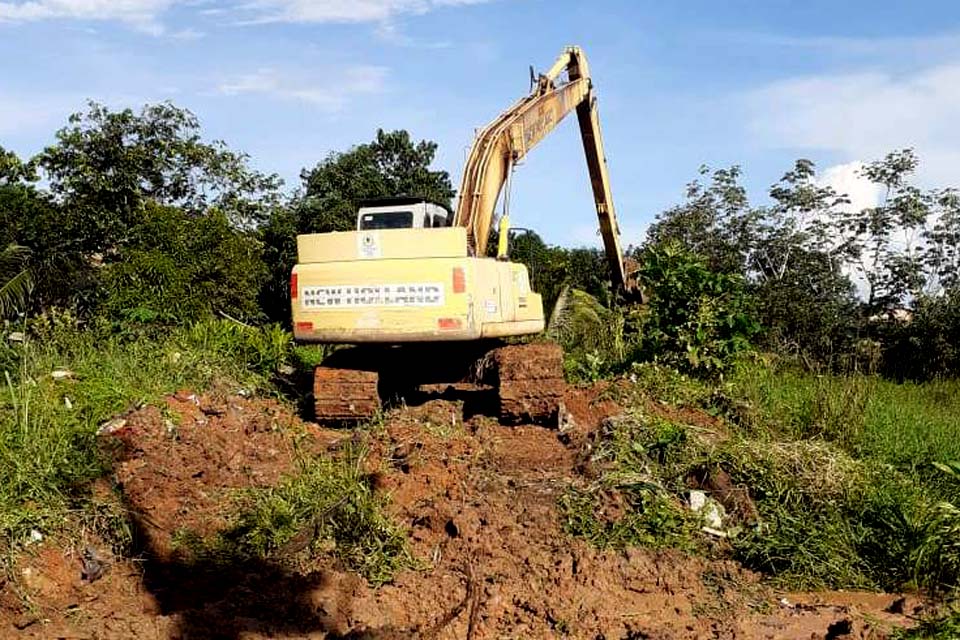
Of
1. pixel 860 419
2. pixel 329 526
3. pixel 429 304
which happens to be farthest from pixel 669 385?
pixel 329 526

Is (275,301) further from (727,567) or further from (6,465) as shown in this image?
(727,567)

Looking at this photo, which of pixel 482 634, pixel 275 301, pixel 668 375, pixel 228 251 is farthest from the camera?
pixel 275 301

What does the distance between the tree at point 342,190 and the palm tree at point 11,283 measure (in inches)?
341

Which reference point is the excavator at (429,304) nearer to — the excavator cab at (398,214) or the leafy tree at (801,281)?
the excavator cab at (398,214)

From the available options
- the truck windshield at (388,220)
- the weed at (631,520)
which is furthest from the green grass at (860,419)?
the truck windshield at (388,220)

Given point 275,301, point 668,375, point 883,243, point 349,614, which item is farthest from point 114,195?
point 349,614

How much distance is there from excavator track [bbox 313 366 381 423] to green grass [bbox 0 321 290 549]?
1486 mm

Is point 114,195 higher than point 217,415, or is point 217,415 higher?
point 114,195

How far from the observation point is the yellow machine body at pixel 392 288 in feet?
27.3

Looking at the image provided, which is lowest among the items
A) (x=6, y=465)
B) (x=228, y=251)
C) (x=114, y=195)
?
(x=6, y=465)

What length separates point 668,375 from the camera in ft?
34.2

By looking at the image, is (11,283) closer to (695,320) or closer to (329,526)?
(329,526)

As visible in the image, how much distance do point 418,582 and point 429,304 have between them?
11.2 feet

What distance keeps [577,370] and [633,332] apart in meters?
2.08
